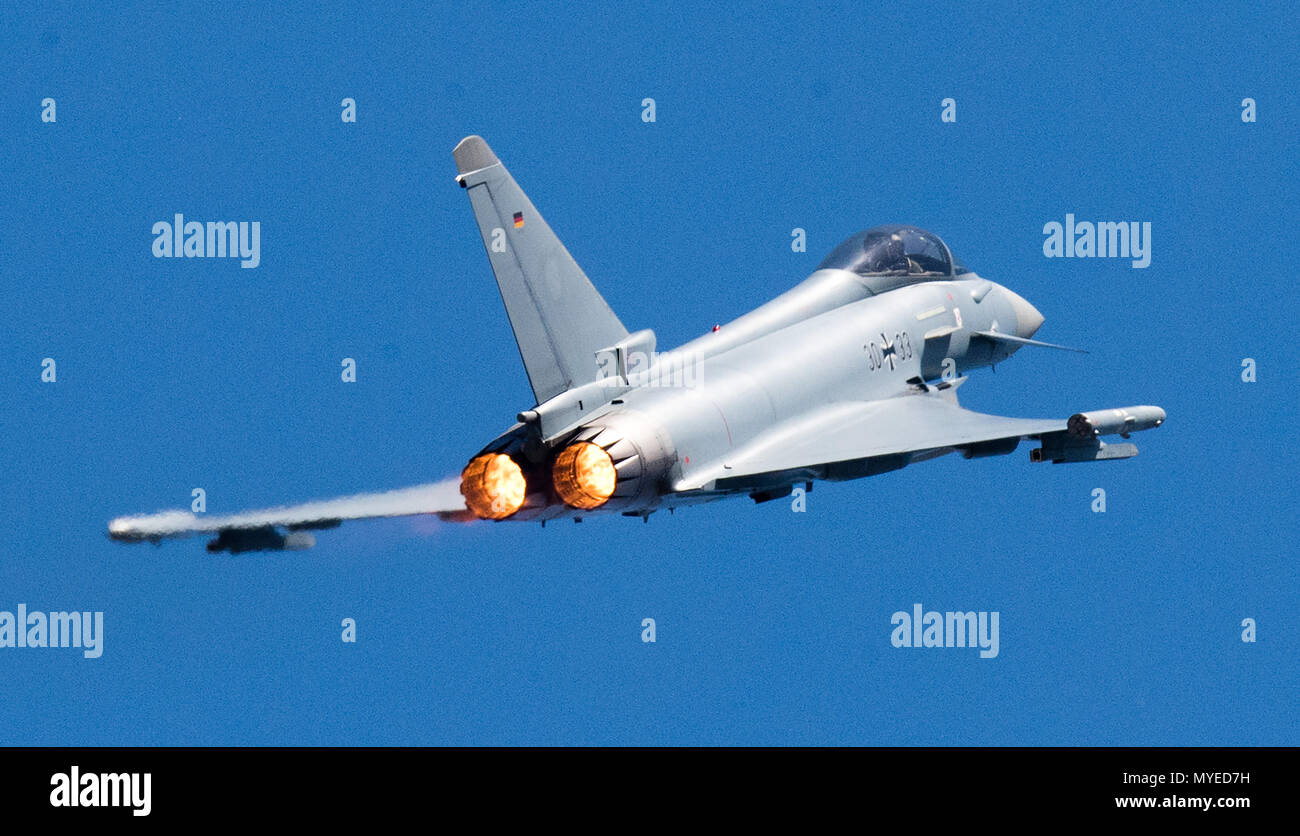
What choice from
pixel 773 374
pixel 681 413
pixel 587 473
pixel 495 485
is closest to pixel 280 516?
pixel 495 485

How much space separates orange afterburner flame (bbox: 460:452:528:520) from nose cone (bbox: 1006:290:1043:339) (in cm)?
1019

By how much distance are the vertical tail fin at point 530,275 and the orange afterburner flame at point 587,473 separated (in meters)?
0.72

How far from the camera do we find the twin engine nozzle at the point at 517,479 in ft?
88.4

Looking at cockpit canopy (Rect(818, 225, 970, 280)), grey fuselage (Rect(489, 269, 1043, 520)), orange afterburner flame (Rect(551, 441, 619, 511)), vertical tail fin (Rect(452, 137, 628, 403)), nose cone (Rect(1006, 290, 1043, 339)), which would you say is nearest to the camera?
orange afterburner flame (Rect(551, 441, 619, 511))

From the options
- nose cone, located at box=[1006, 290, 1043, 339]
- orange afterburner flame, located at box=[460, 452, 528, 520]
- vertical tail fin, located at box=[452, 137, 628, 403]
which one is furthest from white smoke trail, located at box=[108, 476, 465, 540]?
nose cone, located at box=[1006, 290, 1043, 339]

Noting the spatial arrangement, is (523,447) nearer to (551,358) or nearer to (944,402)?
(551,358)

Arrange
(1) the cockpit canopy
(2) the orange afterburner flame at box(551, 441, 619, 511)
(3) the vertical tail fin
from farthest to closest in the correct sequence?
1. (1) the cockpit canopy
2. (3) the vertical tail fin
3. (2) the orange afterburner flame at box(551, 441, 619, 511)

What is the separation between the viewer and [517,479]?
88.6 feet

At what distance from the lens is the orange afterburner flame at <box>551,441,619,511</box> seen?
88.4ft

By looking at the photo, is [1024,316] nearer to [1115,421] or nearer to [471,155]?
[1115,421]

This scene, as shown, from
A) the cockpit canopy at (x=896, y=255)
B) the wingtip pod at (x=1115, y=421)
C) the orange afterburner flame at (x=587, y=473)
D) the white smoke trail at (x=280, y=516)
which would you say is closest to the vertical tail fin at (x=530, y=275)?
the orange afterburner flame at (x=587, y=473)

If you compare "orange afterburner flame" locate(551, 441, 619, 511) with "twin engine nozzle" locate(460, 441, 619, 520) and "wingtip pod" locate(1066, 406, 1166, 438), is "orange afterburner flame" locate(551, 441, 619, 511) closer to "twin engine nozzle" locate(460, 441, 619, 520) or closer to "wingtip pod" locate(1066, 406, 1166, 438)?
"twin engine nozzle" locate(460, 441, 619, 520)

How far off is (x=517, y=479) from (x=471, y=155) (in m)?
3.37

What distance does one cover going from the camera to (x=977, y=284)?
1358 inches
